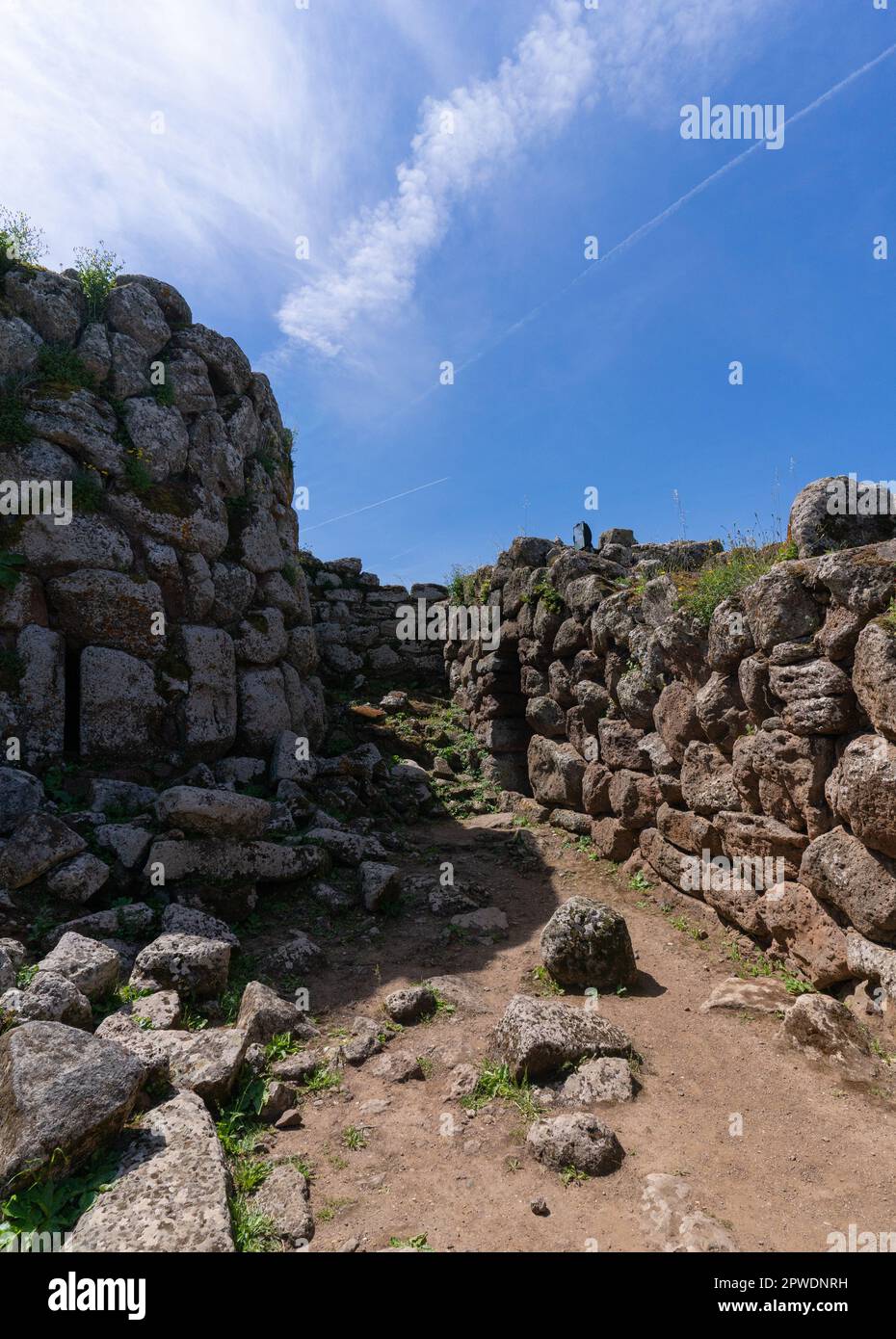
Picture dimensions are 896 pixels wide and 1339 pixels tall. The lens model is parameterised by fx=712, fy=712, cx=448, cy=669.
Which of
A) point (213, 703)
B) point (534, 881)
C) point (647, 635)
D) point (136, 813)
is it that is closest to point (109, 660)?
point (213, 703)

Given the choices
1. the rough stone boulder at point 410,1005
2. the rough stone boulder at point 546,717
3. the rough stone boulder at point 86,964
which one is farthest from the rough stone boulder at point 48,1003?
the rough stone boulder at point 546,717

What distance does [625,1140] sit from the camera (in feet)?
11.2

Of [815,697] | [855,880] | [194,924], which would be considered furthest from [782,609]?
[194,924]

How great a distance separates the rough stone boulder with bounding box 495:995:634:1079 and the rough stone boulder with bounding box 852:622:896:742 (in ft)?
7.94

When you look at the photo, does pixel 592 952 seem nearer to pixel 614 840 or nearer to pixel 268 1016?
pixel 268 1016

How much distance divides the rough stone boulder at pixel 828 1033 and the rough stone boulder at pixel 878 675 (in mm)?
1649

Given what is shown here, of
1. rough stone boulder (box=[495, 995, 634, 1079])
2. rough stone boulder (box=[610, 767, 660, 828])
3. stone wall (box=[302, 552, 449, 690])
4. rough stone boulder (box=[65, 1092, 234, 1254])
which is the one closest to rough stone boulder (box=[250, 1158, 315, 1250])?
rough stone boulder (box=[65, 1092, 234, 1254])

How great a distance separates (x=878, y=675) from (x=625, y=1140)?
289 cm

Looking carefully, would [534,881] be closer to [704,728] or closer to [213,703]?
[704,728]

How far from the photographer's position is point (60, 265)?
887 centimetres

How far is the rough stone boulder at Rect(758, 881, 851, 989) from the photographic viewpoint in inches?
180

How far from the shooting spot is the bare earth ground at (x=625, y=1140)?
2.88 meters

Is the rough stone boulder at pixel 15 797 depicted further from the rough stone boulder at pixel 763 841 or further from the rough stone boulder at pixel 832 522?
the rough stone boulder at pixel 832 522

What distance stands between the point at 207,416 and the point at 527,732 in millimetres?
6209
